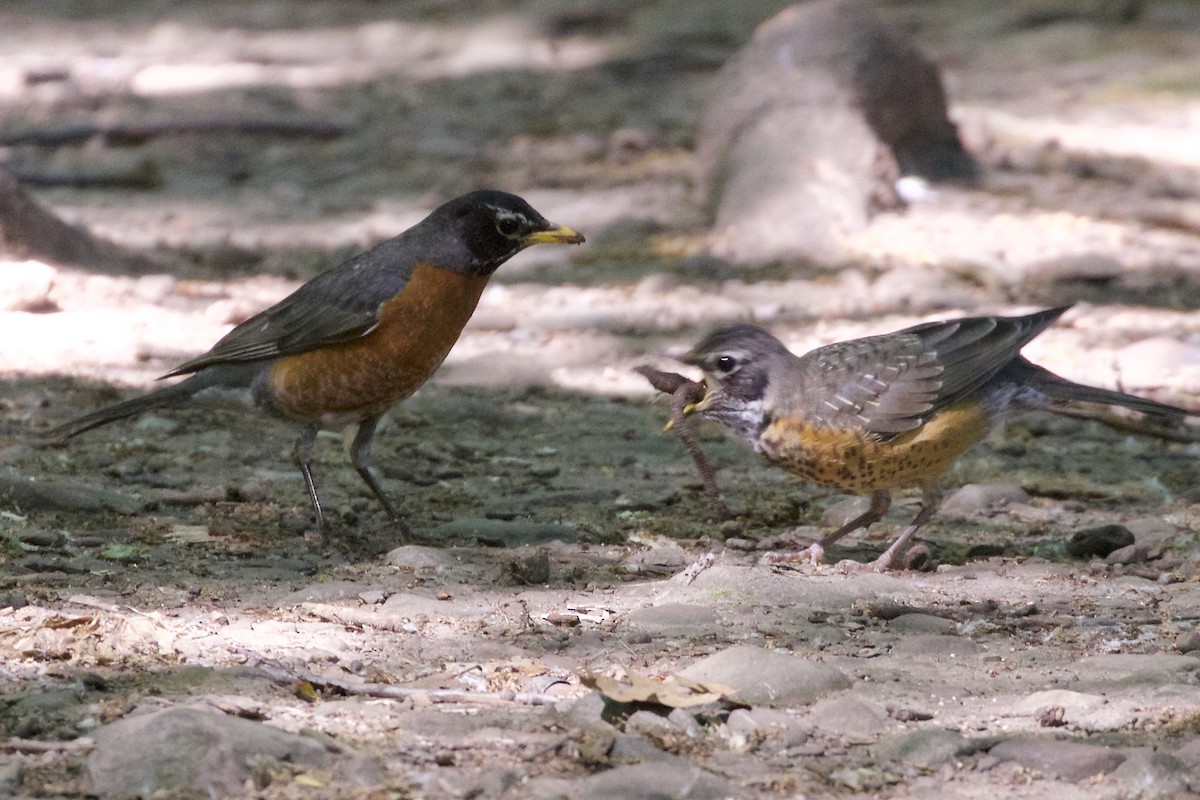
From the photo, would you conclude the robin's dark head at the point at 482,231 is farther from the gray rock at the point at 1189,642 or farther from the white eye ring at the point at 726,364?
the gray rock at the point at 1189,642

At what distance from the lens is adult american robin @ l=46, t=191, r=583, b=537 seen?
20.7 ft

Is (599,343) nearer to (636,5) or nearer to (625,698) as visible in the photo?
(625,698)

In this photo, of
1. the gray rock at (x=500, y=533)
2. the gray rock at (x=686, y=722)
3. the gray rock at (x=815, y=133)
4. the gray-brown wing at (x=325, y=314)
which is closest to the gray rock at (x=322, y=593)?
the gray rock at (x=500, y=533)

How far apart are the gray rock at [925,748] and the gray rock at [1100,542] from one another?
91.1 inches

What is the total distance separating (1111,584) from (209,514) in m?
3.23

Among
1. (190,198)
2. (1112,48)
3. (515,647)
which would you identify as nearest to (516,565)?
(515,647)

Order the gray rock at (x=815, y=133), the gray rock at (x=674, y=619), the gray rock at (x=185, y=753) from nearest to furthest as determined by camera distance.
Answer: the gray rock at (x=185, y=753) < the gray rock at (x=674, y=619) < the gray rock at (x=815, y=133)

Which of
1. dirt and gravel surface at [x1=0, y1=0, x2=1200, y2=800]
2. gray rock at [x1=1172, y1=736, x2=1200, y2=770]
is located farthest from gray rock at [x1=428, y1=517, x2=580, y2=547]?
gray rock at [x1=1172, y1=736, x2=1200, y2=770]

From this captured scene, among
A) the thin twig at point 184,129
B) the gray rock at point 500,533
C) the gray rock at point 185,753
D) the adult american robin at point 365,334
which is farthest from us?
the thin twig at point 184,129

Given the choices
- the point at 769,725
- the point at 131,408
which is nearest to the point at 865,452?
the point at 769,725

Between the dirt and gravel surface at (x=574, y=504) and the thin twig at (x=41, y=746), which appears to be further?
the dirt and gravel surface at (x=574, y=504)

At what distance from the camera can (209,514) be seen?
6242mm

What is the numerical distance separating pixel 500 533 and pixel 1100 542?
220cm

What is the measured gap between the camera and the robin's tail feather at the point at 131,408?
251 inches
